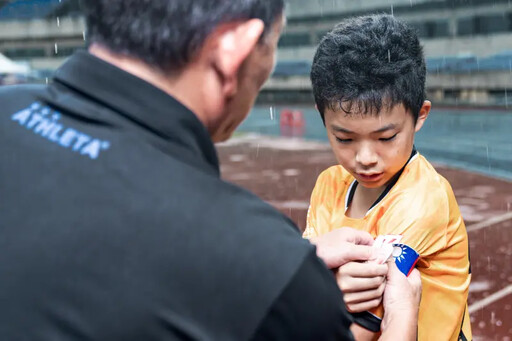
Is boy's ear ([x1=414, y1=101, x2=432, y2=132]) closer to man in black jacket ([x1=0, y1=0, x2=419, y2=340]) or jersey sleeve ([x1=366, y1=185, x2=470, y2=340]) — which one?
jersey sleeve ([x1=366, y1=185, x2=470, y2=340])

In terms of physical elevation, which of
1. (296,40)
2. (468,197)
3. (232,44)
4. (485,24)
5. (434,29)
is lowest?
(296,40)

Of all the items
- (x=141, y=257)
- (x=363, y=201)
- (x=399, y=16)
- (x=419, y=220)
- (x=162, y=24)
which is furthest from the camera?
(x=399, y=16)

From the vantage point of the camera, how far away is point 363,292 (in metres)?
1.60

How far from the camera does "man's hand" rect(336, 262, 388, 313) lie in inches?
61.9

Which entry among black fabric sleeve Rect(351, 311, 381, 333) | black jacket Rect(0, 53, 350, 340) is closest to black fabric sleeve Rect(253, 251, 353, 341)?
black jacket Rect(0, 53, 350, 340)

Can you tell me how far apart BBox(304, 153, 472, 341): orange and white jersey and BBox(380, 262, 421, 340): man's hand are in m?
0.08

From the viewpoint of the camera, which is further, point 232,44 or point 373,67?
point 373,67

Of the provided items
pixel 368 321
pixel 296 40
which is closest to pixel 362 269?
pixel 368 321

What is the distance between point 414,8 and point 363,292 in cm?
2930

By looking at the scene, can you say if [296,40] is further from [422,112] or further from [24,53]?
[422,112]

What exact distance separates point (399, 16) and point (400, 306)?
26.4 meters

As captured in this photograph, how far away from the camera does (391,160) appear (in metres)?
1.91

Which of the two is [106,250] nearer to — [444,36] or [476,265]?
[476,265]

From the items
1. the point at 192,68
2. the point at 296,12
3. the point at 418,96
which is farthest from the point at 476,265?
the point at 296,12
